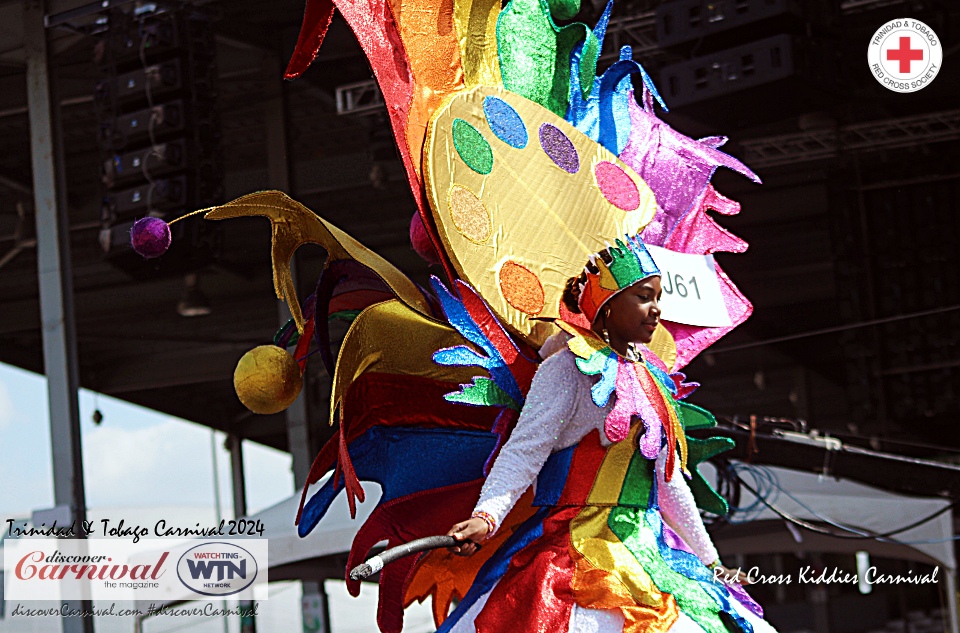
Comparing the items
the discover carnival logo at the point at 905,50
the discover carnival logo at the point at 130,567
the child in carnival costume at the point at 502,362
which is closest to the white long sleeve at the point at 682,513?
the child in carnival costume at the point at 502,362

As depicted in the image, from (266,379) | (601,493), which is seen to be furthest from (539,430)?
(266,379)

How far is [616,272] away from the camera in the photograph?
2.36 m

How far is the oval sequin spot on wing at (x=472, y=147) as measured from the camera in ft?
8.34

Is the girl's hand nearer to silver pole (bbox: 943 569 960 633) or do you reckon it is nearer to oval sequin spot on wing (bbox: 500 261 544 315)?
oval sequin spot on wing (bbox: 500 261 544 315)

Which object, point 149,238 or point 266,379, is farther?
point 266,379

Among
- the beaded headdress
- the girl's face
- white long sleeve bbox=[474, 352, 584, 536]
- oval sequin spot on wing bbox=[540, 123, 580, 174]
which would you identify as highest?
oval sequin spot on wing bbox=[540, 123, 580, 174]

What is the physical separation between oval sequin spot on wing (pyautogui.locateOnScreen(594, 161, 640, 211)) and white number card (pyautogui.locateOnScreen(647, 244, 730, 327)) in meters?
0.10

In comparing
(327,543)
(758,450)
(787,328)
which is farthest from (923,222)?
(327,543)

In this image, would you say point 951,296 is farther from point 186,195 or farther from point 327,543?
point 186,195

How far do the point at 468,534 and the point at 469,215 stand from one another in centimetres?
68

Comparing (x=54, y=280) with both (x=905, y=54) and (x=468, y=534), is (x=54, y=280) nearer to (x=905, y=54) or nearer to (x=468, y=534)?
(x=905, y=54)

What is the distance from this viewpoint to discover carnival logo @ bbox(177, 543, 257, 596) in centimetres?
631

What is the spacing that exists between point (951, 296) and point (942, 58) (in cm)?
152

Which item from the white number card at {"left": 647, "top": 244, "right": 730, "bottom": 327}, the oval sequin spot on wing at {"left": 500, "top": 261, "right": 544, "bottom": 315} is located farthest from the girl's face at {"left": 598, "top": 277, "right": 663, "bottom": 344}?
the white number card at {"left": 647, "top": 244, "right": 730, "bottom": 327}
